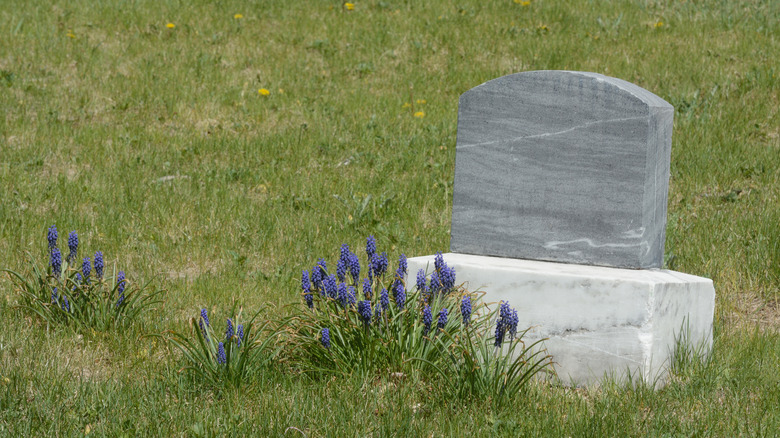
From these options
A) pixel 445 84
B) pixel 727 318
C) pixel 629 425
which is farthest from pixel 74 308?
pixel 445 84

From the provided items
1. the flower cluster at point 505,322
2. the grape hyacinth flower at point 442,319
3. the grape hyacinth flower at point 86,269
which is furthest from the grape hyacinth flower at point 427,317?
the grape hyacinth flower at point 86,269

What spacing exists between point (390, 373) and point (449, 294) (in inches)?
26.6

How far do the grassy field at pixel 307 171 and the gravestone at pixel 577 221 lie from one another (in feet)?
0.82

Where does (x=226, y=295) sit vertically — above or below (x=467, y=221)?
below

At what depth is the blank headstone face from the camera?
4.63m

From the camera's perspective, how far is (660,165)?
4.82 metres

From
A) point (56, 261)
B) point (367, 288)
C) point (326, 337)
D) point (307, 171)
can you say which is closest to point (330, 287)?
point (367, 288)

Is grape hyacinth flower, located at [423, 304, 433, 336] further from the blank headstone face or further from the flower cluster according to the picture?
the blank headstone face

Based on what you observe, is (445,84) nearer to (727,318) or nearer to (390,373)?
(727,318)

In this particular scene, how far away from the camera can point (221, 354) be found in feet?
13.2

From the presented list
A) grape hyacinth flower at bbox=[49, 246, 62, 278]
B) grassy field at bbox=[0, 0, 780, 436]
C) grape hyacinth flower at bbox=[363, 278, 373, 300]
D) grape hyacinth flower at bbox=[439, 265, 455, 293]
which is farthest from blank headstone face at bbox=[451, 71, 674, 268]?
grape hyacinth flower at bbox=[49, 246, 62, 278]

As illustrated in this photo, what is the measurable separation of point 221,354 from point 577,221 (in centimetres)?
215

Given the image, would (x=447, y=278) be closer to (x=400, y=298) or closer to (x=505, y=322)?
(x=400, y=298)

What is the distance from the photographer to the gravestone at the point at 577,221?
4.49m
